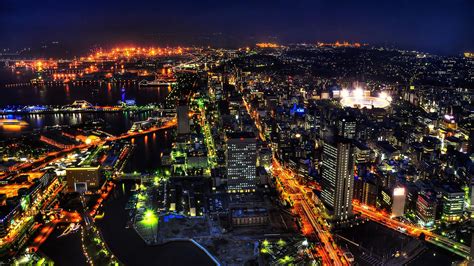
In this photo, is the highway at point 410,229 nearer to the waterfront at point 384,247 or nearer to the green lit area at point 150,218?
the waterfront at point 384,247

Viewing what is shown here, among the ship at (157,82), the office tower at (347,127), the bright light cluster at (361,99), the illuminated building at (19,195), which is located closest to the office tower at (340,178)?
the office tower at (347,127)

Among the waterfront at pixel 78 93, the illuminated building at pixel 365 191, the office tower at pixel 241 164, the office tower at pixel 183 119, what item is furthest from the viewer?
the waterfront at pixel 78 93

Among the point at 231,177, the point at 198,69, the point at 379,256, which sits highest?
the point at 198,69

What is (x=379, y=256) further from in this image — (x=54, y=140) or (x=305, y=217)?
(x=54, y=140)

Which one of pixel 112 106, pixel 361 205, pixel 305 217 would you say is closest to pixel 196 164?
pixel 305 217

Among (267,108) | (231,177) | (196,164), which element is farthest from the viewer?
(267,108)

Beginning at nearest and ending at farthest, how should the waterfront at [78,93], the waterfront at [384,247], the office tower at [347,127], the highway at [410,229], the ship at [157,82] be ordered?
the waterfront at [384,247] < the highway at [410,229] < the office tower at [347,127] < the waterfront at [78,93] < the ship at [157,82]

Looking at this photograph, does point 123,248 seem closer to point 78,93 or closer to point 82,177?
point 82,177
